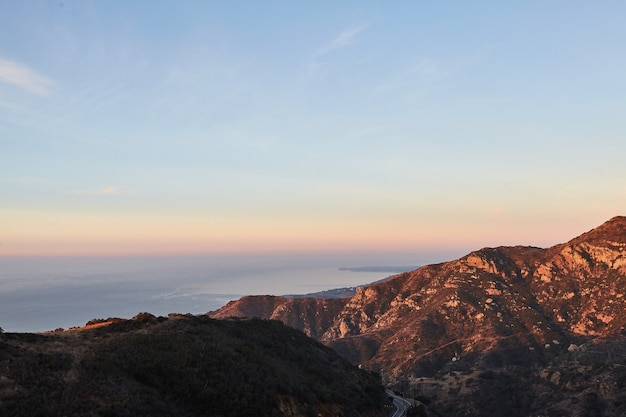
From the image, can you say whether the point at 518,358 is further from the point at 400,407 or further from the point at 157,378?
the point at 157,378

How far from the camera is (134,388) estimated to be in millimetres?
35312

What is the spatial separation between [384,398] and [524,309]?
498 ft

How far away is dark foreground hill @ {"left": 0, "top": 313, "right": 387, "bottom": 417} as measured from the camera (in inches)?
1241

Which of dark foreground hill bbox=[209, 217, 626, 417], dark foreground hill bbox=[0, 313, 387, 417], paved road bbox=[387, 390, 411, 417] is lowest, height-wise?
dark foreground hill bbox=[209, 217, 626, 417]

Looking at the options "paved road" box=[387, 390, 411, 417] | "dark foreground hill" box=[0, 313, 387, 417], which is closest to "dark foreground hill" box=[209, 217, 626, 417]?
Result: "paved road" box=[387, 390, 411, 417]

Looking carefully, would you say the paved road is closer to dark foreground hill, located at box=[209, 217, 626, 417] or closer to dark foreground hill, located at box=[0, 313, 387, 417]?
dark foreground hill, located at box=[0, 313, 387, 417]

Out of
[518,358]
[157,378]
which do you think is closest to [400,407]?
[157,378]

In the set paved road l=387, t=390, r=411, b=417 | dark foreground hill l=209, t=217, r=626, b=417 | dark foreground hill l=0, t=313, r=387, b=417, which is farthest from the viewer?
dark foreground hill l=209, t=217, r=626, b=417

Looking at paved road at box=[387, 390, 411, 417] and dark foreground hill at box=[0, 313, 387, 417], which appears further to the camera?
paved road at box=[387, 390, 411, 417]

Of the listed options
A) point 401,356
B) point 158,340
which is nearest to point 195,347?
point 158,340

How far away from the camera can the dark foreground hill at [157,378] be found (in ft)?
103

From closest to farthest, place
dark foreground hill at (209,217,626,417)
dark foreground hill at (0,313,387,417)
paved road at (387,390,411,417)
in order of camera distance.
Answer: dark foreground hill at (0,313,387,417) → paved road at (387,390,411,417) → dark foreground hill at (209,217,626,417)

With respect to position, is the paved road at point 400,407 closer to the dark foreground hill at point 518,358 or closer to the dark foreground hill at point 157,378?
the dark foreground hill at point 157,378

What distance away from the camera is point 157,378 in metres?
39.9
